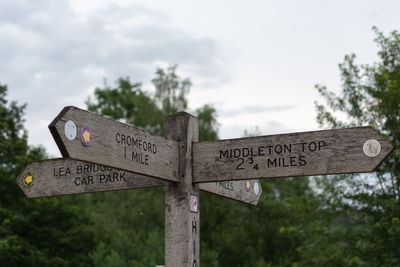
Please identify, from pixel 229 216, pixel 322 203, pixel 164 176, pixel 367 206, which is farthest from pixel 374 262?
pixel 229 216

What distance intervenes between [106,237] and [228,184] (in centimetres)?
1872

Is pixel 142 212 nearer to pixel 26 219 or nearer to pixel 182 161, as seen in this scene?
pixel 26 219

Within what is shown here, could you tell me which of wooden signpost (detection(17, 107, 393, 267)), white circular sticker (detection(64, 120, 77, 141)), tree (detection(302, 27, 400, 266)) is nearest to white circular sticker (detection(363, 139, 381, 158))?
wooden signpost (detection(17, 107, 393, 267))

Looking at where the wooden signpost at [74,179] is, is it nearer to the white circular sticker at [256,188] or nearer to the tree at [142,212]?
the white circular sticker at [256,188]

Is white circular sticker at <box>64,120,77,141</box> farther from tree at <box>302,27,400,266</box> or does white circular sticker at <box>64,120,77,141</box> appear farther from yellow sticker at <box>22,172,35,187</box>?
tree at <box>302,27,400,266</box>

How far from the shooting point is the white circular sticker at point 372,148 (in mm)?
3205

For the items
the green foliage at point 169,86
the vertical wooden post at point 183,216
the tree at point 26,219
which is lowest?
the vertical wooden post at point 183,216

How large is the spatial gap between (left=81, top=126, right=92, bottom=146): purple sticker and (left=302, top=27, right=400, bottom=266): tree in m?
8.34

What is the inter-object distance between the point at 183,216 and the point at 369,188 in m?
8.86

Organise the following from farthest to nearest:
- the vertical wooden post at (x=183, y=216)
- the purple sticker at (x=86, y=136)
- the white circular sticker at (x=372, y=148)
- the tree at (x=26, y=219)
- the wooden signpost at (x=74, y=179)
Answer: the tree at (x=26, y=219) < the wooden signpost at (x=74, y=179) < the vertical wooden post at (x=183, y=216) < the white circular sticker at (x=372, y=148) < the purple sticker at (x=86, y=136)

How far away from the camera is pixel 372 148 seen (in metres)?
3.22

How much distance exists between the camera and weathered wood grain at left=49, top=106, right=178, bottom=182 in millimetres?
2738

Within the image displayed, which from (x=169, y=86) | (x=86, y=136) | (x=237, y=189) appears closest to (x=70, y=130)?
(x=86, y=136)

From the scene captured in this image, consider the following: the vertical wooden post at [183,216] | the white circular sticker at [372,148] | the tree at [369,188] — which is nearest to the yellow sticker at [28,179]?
the vertical wooden post at [183,216]
